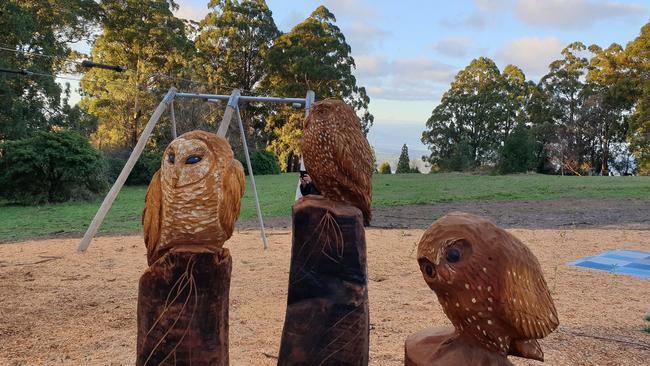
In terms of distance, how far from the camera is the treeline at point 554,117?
24.4 metres

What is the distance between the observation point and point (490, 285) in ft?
5.34

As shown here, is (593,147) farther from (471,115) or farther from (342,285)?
(342,285)

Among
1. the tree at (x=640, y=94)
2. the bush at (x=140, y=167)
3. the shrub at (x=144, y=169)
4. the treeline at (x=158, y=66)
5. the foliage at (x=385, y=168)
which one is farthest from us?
the foliage at (x=385, y=168)

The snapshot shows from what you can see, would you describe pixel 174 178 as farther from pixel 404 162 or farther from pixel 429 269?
pixel 404 162

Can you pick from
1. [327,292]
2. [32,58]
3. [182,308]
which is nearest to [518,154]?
[32,58]

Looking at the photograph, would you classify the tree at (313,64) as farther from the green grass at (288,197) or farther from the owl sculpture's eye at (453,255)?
the owl sculpture's eye at (453,255)

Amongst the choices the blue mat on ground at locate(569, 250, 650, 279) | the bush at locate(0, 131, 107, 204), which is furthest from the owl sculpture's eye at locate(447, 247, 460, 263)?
the bush at locate(0, 131, 107, 204)

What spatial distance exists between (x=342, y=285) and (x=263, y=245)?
18.7 ft

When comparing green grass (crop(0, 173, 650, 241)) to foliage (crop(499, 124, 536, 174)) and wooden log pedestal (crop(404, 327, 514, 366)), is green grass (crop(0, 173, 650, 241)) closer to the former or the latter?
foliage (crop(499, 124, 536, 174))

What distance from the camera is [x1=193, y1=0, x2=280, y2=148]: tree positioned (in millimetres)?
26950

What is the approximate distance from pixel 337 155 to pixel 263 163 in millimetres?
22180

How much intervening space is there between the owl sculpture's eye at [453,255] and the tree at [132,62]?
21.8 meters

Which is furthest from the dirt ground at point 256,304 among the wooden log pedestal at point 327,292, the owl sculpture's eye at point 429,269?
the owl sculpture's eye at point 429,269

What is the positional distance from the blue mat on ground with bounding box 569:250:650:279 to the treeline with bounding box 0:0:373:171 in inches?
506
